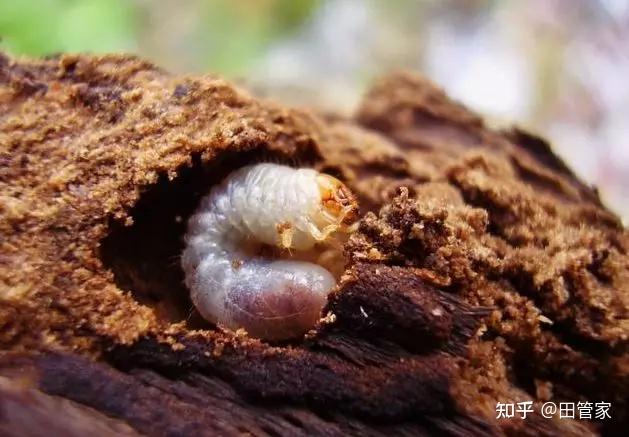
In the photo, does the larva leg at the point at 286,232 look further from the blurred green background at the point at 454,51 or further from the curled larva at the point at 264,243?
the blurred green background at the point at 454,51

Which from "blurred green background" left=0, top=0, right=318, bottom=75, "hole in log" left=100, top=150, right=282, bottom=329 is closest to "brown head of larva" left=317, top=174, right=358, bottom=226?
"hole in log" left=100, top=150, right=282, bottom=329

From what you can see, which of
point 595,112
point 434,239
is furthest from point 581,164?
point 434,239

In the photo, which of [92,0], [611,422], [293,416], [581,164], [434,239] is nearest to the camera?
[293,416]

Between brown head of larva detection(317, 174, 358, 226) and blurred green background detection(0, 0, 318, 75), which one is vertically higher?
blurred green background detection(0, 0, 318, 75)

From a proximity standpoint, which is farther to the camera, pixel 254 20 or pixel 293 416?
pixel 254 20

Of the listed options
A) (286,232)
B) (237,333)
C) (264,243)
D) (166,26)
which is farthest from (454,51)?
(237,333)

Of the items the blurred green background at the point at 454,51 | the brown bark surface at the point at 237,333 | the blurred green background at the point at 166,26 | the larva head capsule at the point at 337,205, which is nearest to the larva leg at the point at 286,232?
the larva head capsule at the point at 337,205

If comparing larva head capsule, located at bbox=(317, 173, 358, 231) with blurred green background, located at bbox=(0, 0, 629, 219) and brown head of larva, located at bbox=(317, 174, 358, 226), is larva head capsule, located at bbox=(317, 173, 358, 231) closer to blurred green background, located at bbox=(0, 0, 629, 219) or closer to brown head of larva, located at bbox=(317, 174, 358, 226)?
brown head of larva, located at bbox=(317, 174, 358, 226)

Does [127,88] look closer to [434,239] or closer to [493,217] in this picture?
[434,239]
